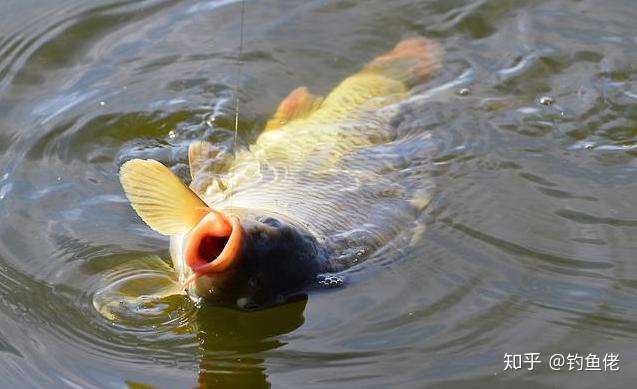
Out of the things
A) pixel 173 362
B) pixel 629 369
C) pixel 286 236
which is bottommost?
pixel 629 369

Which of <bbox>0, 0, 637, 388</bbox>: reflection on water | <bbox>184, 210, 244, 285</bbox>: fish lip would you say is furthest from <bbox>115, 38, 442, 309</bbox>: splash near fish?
<bbox>0, 0, 637, 388</bbox>: reflection on water

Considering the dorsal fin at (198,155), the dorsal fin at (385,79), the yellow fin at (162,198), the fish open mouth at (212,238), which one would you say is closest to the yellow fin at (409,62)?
the dorsal fin at (385,79)

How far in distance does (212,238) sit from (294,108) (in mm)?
1906

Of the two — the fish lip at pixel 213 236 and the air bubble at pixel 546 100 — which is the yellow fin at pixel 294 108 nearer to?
the air bubble at pixel 546 100

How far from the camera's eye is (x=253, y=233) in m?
3.63

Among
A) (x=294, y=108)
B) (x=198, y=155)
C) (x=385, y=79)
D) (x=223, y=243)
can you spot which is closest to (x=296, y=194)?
(x=198, y=155)

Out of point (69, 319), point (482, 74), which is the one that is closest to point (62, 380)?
point (69, 319)

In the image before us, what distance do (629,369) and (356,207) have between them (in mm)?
1186

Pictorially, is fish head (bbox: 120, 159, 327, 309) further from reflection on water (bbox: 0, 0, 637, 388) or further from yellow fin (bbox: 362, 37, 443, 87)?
yellow fin (bbox: 362, 37, 443, 87)

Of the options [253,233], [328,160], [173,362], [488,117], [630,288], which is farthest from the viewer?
[488,117]

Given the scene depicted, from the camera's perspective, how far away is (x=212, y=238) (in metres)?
3.55

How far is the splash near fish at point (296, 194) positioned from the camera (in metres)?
3.65

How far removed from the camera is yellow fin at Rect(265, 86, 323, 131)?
17.5 feet

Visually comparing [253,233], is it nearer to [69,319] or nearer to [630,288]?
[69,319]
